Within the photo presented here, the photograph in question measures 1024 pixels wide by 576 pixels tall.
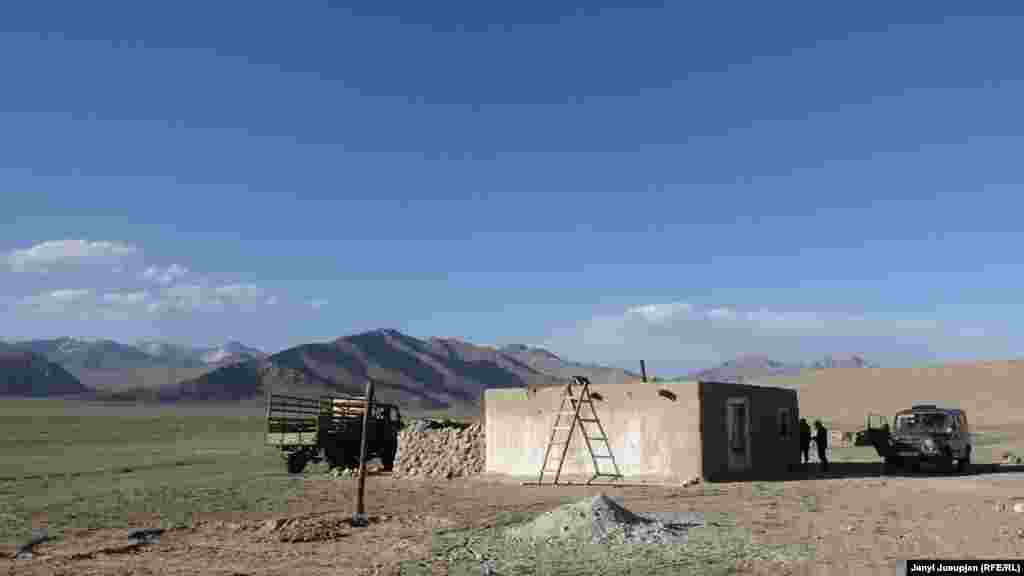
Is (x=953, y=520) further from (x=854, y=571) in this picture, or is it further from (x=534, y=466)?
(x=534, y=466)

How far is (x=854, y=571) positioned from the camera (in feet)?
37.3

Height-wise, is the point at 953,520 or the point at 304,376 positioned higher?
the point at 304,376

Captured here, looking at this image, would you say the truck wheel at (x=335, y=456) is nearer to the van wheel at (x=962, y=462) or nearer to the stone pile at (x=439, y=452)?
the stone pile at (x=439, y=452)

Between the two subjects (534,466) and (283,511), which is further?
(534,466)

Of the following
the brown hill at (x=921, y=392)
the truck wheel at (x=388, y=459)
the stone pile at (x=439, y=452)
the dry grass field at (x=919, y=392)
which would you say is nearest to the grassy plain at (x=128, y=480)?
the truck wheel at (x=388, y=459)

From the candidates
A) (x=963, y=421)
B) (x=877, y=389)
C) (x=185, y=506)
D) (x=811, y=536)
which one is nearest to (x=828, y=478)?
(x=963, y=421)

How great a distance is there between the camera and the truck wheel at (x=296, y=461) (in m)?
29.4

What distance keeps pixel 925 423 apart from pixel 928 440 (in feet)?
3.33

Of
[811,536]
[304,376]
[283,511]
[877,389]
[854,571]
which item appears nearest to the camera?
[854,571]

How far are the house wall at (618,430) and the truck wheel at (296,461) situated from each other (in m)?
6.57

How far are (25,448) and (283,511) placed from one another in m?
31.9

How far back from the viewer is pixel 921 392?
242 feet

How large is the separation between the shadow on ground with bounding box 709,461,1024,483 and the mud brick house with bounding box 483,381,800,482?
31cm

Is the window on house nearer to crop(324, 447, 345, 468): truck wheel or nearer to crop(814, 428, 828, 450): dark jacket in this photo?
crop(814, 428, 828, 450): dark jacket
